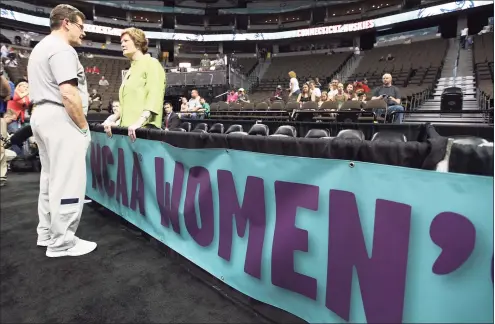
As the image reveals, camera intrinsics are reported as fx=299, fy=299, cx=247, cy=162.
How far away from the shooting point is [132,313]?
134 centimetres

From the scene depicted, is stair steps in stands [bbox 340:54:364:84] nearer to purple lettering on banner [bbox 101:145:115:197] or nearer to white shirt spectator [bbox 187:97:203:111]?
white shirt spectator [bbox 187:97:203:111]

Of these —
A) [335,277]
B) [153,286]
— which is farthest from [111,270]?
[335,277]

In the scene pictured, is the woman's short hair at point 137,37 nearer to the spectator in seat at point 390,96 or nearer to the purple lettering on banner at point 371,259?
the purple lettering on banner at point 371,259

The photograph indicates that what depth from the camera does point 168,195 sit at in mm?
1854

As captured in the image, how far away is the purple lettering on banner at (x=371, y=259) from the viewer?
0.92 meters

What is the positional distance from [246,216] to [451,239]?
78 centimetres

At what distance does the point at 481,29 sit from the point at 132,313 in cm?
2650

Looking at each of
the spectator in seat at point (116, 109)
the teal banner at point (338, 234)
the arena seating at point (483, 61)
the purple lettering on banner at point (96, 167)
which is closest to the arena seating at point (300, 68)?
the arena seating at point (483, 61)

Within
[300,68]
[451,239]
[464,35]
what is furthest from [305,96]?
[464,35]

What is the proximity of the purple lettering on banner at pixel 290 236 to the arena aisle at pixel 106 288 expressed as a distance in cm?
26

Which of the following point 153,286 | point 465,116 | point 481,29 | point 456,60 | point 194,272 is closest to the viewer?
point 153,286

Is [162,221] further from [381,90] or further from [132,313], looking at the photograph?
[381,90]

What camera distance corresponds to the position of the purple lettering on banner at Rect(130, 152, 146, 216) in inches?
Result: 83.8

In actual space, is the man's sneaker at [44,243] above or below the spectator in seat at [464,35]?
below
